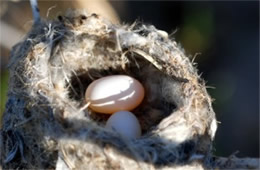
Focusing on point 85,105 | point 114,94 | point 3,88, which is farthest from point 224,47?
point 85,105

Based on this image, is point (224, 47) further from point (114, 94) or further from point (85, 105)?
point (85, 105)

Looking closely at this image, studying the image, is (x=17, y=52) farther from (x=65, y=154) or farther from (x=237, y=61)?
(x=237, y=61)

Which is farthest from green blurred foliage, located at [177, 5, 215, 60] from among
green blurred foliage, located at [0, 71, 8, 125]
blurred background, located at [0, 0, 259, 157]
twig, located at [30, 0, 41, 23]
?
twig, located at [30, 0, 41, 23]

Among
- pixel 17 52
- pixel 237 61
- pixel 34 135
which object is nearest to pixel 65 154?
pixel 34 135

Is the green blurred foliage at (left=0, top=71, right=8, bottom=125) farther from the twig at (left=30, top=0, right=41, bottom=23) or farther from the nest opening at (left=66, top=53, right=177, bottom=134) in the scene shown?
the twig at (left=30, top=0, right=41, bottom=23)

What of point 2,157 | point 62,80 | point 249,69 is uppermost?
point 62,80

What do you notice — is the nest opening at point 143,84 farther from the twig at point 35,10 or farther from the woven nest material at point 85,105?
the twig at point 35,10

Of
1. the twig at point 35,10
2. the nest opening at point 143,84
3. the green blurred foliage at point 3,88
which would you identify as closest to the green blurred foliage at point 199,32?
the green blurred foliage at point 3,88
